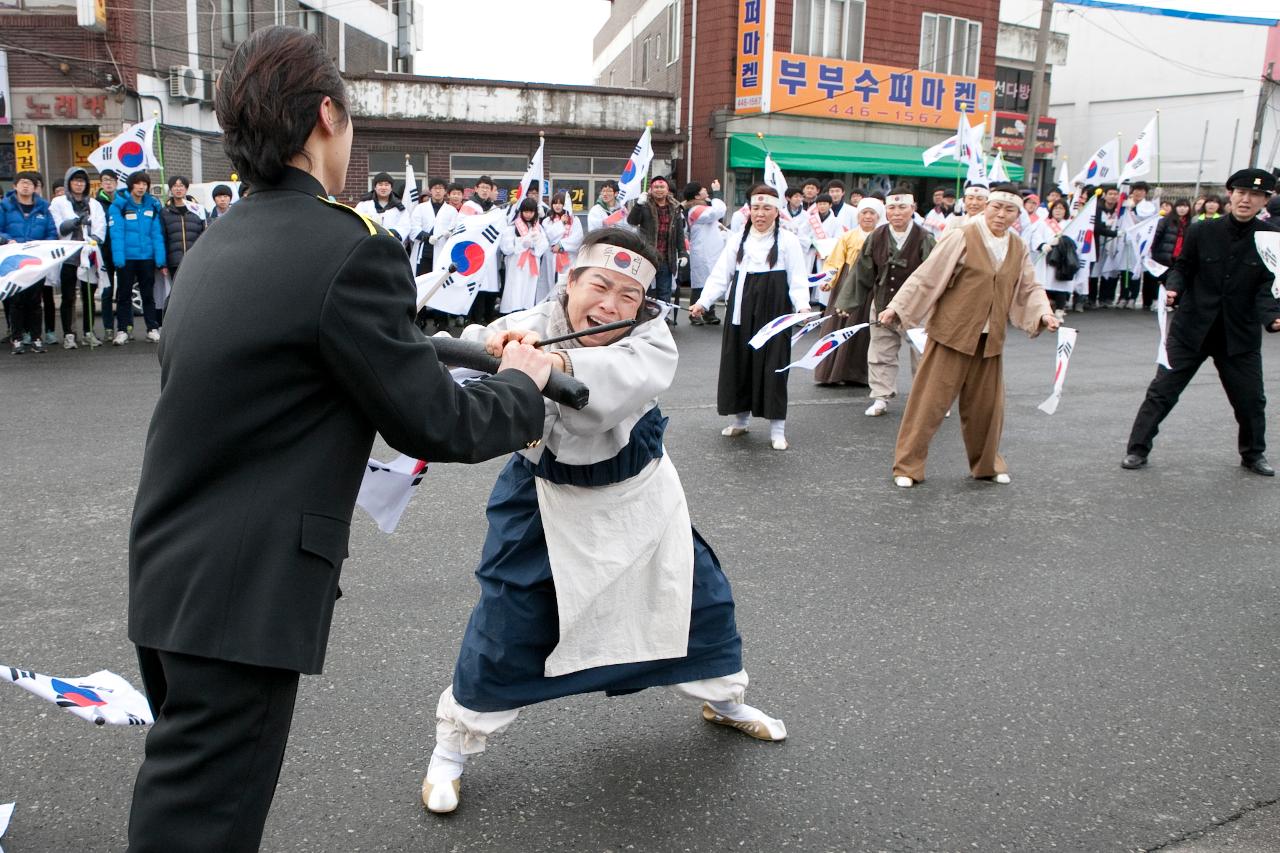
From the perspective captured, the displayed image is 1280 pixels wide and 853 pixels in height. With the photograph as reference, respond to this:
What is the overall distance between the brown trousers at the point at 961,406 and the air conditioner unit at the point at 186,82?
56.1 feet

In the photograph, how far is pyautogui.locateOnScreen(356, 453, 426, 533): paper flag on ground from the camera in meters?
2.76

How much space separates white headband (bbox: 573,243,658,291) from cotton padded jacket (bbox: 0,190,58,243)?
9586 mm

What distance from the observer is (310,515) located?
1804mm

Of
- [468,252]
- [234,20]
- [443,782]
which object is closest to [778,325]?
[468,252]

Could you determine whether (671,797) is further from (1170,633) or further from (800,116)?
(800,116)

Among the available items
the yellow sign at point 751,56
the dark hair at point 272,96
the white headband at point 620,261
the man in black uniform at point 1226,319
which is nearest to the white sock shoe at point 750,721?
the white headband at point 620,261

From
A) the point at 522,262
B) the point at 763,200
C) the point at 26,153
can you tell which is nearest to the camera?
the point at 763,200

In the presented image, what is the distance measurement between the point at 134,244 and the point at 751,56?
1675 centimetres

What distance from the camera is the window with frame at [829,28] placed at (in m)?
24.7

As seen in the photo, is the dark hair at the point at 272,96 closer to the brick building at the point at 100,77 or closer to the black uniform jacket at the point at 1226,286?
the black uniform jacket at the point at 1226,286

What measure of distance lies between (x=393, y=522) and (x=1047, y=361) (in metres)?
10.1

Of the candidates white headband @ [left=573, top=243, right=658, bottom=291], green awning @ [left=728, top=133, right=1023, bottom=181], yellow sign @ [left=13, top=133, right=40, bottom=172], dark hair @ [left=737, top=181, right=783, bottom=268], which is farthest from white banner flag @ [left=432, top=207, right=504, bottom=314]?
green awning @ [left=728, top=133, right=1023, bottom=181]

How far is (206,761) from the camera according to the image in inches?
69.4

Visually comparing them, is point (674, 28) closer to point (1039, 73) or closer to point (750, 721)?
point (1039, 73)
